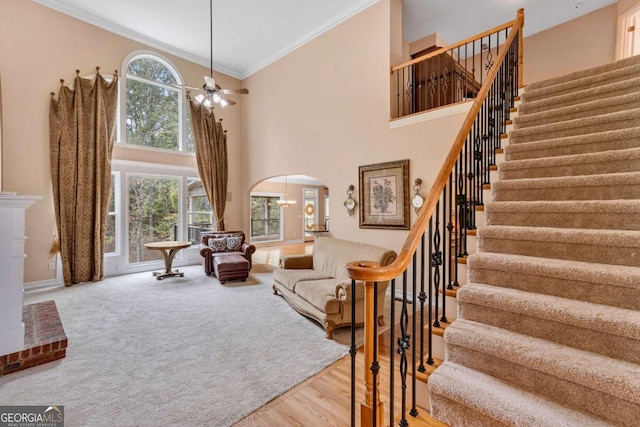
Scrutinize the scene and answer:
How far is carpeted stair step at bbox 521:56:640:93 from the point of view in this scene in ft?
9.78

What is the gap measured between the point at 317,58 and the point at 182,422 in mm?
5934

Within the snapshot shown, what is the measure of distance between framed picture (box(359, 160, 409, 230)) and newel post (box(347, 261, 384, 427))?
319 cm

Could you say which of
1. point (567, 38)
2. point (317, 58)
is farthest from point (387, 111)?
point (567, 38)

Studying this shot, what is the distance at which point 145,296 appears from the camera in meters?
4.30

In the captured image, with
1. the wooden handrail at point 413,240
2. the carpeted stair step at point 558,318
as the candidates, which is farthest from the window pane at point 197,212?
the carpeted stair step at point 558,318

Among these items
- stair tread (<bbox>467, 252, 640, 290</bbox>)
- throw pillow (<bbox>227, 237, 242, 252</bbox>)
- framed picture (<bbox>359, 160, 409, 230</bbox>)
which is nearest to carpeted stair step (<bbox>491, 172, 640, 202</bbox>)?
stair tread (<bbox>467, 252, 640, 290</bbox>)

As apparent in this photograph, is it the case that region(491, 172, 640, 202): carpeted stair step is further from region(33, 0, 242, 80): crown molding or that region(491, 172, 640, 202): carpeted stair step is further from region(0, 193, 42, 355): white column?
region(33, 0, 242, 80): crown molding

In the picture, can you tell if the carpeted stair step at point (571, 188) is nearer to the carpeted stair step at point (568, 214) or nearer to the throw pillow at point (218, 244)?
the carpeted stair step at point (568, 214)

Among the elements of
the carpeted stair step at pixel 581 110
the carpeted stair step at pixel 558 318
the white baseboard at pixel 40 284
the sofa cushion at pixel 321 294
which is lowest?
the white baseboard at pixel 40 284

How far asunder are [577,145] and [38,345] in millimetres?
5151

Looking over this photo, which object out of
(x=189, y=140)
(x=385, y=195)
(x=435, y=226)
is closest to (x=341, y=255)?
(x=385, y=195)

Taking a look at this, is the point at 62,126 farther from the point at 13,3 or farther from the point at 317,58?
the point at 317,58

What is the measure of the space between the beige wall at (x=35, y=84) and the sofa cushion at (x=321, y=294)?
186 inches

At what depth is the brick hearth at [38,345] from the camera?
2299mm
